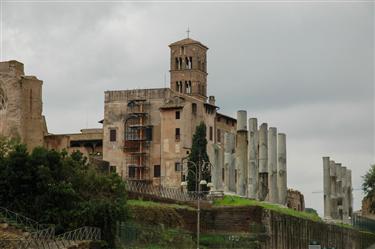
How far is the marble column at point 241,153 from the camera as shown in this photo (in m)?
61.5

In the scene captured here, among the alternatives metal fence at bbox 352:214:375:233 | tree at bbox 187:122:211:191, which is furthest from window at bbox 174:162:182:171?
metal fence at bbox 352:214:375:233

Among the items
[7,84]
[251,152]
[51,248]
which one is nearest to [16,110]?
[7,84]

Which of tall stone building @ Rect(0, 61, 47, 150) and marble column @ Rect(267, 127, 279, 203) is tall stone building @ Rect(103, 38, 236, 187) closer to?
marble column @ Rect(267, 127, 279, 203)

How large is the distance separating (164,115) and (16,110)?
18.9m

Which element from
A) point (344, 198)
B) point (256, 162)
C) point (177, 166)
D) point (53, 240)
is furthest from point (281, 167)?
point (53, 240)

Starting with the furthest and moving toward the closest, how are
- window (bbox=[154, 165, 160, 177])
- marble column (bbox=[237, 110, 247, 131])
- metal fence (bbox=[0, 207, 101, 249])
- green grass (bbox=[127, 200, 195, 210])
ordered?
window (bbox=[154, 165, 160, 177])
marble column (bbox=[237, 110, 247, 131])
green grass (bbox=[127, 200, 195, 210])
metal fence (bbox=[0, 207, 101, 249])

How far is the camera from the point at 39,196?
3884 centimetres

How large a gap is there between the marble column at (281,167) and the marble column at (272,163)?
0.58 m

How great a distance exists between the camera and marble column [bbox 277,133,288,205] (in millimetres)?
65812

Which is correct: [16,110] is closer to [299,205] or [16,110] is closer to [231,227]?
[231,227]

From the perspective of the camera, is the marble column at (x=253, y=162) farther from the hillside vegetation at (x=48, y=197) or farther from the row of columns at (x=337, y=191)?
the hillside vegetation at (x=48, y=197)

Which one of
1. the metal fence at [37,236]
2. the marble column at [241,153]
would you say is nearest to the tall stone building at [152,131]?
the marble column at [241,153]

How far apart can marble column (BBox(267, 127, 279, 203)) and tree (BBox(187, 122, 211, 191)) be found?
15.3 ft

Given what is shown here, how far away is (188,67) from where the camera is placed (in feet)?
323
